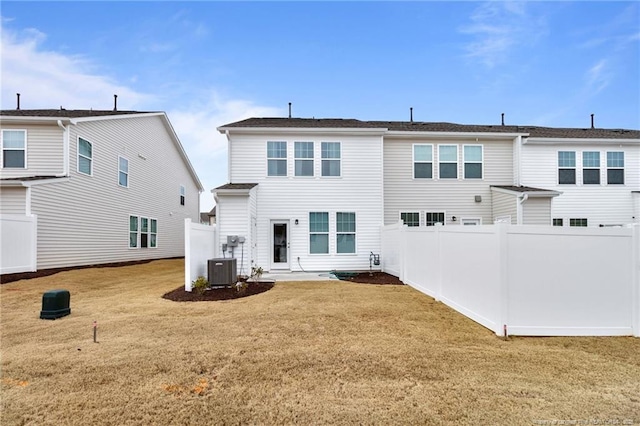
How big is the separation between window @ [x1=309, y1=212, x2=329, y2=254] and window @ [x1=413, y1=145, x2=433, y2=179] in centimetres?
460

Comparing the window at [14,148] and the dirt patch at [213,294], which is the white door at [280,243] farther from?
the window at [14,148]

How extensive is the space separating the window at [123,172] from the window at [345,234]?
1134cm

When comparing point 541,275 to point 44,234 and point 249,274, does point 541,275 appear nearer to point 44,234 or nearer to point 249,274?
point 249,274

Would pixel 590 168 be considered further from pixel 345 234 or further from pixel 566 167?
pixel 345 234

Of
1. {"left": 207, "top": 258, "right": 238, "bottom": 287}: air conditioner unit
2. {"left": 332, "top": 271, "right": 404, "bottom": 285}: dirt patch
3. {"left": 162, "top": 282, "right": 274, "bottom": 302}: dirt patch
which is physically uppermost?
{"left": 207, "top": 258, "right": 238, "bottom": 287}: air conditioner unit

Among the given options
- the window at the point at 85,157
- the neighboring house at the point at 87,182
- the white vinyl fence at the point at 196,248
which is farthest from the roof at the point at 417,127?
the neighboring house at the point at 87,182

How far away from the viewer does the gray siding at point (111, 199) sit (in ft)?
39.9

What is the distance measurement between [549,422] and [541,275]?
2.91m

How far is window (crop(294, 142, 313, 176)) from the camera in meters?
13.0

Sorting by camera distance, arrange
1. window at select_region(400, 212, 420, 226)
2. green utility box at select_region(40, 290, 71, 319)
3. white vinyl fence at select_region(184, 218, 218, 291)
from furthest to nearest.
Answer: window at select_region(400, 212, 420, 226)
white vinyl fence at select_region(184, 218, 218, 291)
green utility box at select_region(40, 290, 71, 319)

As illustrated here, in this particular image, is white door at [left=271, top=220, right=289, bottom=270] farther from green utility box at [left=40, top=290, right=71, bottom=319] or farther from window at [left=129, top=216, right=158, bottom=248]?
window at [left=129, top=216, right=158, bottom=248]

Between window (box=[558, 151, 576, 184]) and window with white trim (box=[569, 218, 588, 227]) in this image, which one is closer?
window with white trim (box=[569, 218, 588, 227])

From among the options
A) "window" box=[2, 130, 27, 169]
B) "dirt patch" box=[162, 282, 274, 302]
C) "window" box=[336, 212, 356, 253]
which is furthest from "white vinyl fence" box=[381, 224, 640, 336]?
"window" box=[2, 130, 27, 169]

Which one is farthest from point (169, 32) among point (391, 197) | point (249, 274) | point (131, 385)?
point (131, 385)
